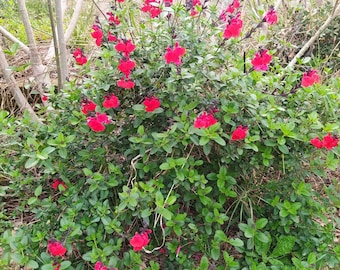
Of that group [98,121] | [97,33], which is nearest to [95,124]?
[98,121]

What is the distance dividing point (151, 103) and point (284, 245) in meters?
0.87

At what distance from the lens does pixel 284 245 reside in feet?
5.63

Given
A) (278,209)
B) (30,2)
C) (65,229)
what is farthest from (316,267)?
(30,2)

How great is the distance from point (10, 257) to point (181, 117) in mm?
881

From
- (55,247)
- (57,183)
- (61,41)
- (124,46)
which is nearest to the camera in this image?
(55,247)

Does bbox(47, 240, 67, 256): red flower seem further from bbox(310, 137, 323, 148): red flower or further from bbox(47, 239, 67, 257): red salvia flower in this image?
bbox(310, 137, 323, 148): red flower

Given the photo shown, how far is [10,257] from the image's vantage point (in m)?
1.52

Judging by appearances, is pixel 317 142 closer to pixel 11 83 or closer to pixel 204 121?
pixel 204 121

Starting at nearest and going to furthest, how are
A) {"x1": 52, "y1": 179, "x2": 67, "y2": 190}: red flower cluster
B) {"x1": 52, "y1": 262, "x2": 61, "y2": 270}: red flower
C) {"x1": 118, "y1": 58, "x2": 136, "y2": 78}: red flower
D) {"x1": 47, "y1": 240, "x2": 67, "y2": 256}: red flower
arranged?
{"x1": 47, "y1": 240, "x2": 67, "y2": 256}: red flower → {"x1": 52, "y1": 262, "x2": 61, "y2": 270}: red flower → {"x1": 118, "y1": 58, "x2": 136, "y2": 78}: red flower → {"x1": 52, "y1": 179, "x2": 67, "y2": 190}: red flower cluster

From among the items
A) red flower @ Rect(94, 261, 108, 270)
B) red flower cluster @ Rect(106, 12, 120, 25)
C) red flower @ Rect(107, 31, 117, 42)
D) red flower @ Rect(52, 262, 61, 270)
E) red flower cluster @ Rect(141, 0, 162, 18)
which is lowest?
red flower @ Rect(52, 262, 61, 270)

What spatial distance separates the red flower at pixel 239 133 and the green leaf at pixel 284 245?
521 millimetres

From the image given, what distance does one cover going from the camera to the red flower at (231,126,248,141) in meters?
1.54

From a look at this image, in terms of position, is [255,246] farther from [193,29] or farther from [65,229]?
[193,29]

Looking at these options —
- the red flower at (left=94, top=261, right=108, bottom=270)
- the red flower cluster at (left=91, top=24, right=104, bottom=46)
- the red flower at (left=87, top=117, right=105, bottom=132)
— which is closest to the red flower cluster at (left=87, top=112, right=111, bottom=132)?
the red flower at (left=87, top=117, right=105, bottom=132)
